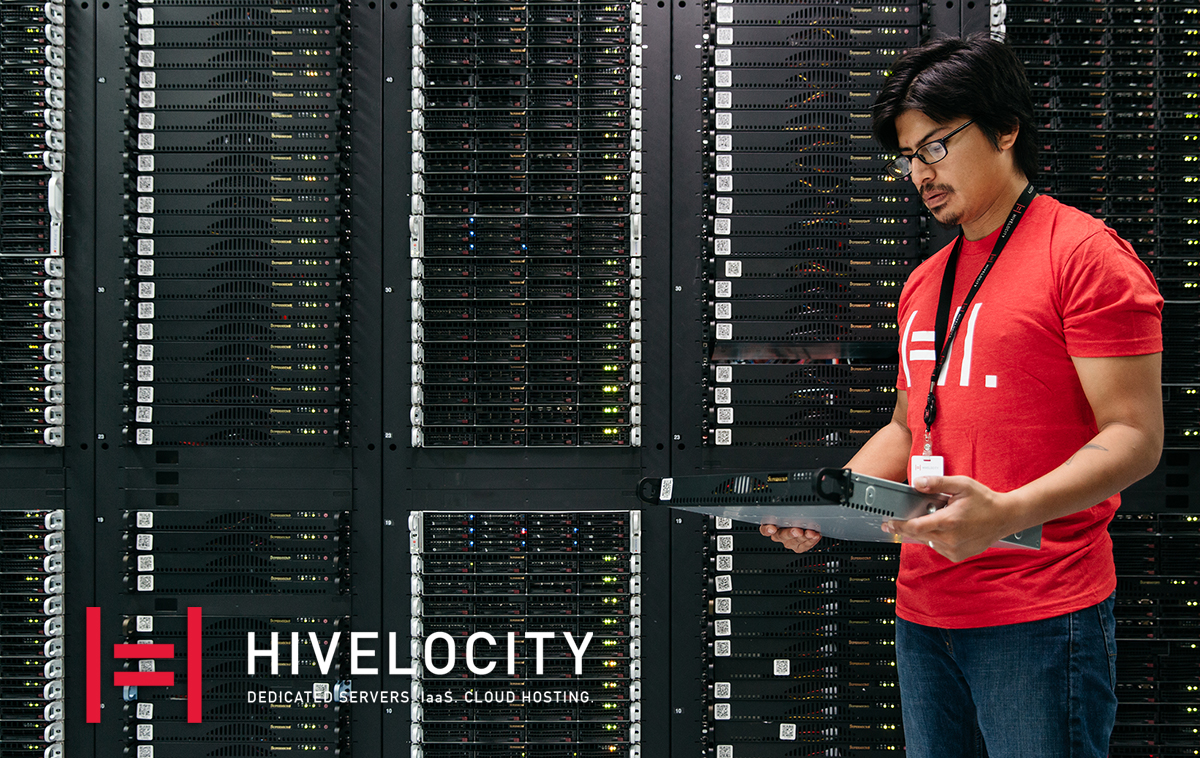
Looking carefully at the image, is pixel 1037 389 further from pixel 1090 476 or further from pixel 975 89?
pixel 975 89

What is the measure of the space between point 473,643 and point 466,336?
41.5 inches

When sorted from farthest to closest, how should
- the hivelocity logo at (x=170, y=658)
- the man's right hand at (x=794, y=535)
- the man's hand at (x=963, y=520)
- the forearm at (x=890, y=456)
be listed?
the hivelocity logo at (x=170, y=658)
the forearm at (x=890, y=456)
the man's right hand at (x=794, y=535)
the man's hand at (x=963, y=520)

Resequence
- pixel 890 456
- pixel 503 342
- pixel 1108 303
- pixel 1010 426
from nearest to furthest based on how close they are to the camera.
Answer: pixel 1108 303 → pixel 1010 426 → pixel 890 456 → pixel 503 342

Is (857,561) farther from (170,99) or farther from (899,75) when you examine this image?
(170,99)

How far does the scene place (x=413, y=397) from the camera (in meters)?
2.37

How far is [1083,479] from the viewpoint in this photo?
45.5 inches

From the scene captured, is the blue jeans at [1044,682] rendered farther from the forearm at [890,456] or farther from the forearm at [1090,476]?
the forearm at [890,456]

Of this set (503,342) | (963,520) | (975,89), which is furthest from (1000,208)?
(503,342)

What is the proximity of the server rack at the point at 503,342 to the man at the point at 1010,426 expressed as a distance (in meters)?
0.87

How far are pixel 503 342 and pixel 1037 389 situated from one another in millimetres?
1594

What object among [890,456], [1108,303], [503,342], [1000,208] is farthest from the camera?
[503,342]

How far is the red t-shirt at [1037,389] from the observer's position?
4.01 ft

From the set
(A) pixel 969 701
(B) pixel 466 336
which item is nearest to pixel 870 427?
(A) pixel 969 701

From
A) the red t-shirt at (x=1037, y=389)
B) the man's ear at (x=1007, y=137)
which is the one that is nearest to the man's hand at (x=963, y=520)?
the red t-shirt at (x=1037, y=389)
